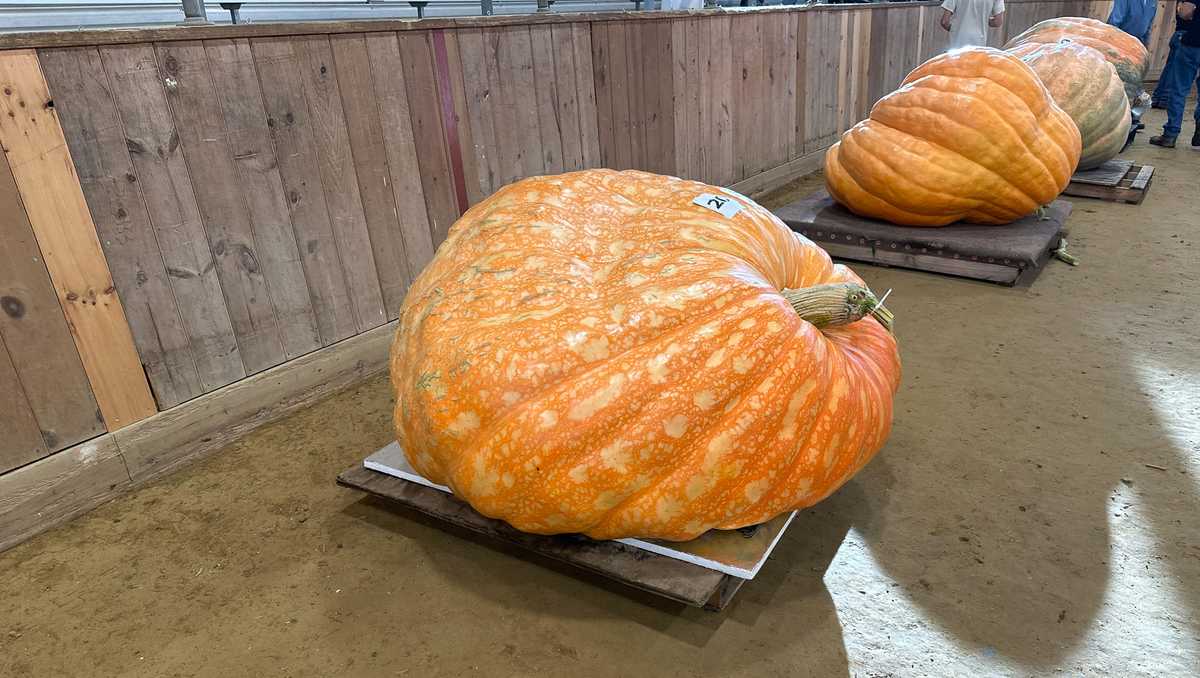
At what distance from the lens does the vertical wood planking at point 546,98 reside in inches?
129

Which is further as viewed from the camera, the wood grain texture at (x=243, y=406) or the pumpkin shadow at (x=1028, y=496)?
the wood grain texture at (x=243, y=406)

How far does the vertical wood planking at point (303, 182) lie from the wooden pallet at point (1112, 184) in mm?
4691

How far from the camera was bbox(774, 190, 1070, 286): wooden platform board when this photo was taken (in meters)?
3.40

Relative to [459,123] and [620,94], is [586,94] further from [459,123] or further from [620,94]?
[459,123]

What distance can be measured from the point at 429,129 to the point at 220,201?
0.88m

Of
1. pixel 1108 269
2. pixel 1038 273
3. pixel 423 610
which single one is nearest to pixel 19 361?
pixel 423 610

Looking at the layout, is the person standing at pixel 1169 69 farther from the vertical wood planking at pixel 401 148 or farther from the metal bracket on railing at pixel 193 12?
the metal bracket on railing at pixel 193 12

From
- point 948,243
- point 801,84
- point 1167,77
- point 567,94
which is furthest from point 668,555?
point 1167,77

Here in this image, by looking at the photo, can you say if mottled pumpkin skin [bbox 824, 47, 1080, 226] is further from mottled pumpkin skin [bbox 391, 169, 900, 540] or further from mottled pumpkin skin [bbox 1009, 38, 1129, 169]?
mottled pumpkin skin [bbox 391, 169, 900, 540]

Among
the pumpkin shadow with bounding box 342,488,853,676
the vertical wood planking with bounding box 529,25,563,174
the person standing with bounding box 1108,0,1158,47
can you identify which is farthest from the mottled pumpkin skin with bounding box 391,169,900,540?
the person standing with bounding box 1108,0,1158,47

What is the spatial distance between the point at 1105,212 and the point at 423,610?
4.81 m

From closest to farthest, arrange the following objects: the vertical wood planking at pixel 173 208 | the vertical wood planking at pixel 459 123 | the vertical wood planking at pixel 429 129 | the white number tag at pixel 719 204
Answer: the white number tag at pixel 719 204 → the vertical wood planking at pixel 173 208 → the vertical wood planking at pixel 429 129 → the vertical wood planking at pixel 459 123

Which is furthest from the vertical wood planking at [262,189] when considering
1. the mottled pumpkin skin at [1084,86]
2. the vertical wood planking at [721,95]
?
the mottled pumpkin skin at [1084,86]

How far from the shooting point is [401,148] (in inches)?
111
